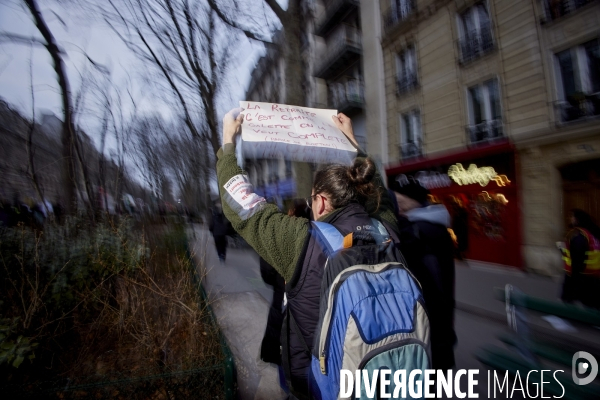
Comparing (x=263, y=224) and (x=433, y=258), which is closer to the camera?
(x=263, y=224)

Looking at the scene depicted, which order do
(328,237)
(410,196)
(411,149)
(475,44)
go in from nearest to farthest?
1. (328,237)
2. (410,196)
3. (475,44)
4. (411,149)

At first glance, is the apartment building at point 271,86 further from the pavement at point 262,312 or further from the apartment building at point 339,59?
the pavement at point 262,312

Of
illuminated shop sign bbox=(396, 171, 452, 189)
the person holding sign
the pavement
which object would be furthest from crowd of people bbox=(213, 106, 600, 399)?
illuminated shop sign bbox=(396, 171, 452, 189)

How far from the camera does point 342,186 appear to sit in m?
1.25

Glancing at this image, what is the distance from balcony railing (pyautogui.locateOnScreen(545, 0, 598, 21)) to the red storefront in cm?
306

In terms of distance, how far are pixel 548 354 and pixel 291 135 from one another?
2158 mm

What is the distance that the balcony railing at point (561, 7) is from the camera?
479 centimetres

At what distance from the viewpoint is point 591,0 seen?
4734mm

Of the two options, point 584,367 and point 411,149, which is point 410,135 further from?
point 584,367

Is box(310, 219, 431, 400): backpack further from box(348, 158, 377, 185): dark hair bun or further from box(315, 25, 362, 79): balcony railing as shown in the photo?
box(315, 25, 362, 79): balcony railing

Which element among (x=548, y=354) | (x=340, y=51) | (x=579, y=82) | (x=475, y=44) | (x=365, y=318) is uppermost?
(x=475, y=44)

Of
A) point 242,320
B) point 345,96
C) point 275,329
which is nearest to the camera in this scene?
point 275,329

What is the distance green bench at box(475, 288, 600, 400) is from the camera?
5.73 feet

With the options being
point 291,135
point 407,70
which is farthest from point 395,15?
point 291,135
